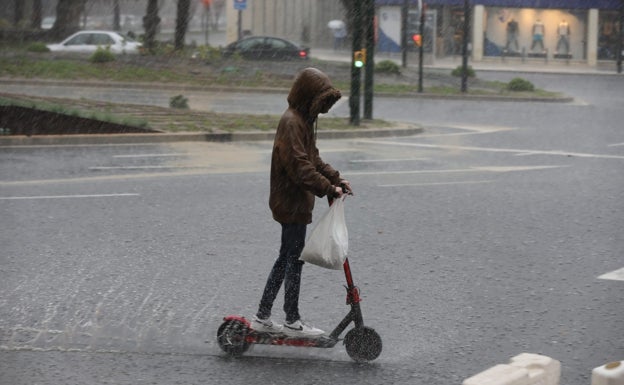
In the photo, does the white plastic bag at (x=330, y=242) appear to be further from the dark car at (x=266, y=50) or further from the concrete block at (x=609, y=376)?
the dark car at (x=266, y=50)

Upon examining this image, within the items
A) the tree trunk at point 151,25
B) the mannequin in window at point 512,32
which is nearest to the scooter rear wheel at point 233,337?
the tree trunk at point 151,25

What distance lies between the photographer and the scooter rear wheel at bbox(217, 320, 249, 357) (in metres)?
6.28

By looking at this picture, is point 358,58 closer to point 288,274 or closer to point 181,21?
point 288,274

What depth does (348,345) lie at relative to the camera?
625 cm

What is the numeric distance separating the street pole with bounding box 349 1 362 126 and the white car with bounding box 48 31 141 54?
2239cm

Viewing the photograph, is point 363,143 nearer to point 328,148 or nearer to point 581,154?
point 328,148

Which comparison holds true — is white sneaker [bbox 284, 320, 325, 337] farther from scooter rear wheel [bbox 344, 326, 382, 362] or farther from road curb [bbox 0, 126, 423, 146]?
road curb [bbox 0, 126, 423, 146]

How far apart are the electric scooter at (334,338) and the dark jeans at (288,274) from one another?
14cm

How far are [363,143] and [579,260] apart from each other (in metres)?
10.4

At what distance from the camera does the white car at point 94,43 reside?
43656mm

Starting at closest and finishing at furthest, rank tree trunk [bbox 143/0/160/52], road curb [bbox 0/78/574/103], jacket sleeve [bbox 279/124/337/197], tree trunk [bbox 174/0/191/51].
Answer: jacket sleeve [bbox 279/124/337/197], road curb [bbox 0/78/574/103], tree trunk [bbox 174/0/191/51], tree trunk [bbox 143/0/160/52]

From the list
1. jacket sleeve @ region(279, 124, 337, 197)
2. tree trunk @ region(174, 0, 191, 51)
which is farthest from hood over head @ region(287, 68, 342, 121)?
tree trunk @ region(174, 0, 191, 51)

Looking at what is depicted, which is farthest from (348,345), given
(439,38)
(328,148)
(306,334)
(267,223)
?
(439,38)

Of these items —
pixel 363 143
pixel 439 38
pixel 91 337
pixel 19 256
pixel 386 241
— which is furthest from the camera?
pixel 439 38
